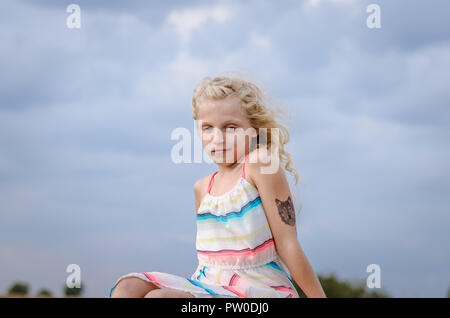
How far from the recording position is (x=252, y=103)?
327cm

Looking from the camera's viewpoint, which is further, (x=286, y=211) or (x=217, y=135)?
(x=217, y=135)

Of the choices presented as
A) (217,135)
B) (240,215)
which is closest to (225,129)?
(217,135)

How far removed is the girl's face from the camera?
3217 millimetres

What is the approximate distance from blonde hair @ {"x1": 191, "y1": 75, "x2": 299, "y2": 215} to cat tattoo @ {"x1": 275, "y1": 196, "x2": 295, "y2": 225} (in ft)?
1.58

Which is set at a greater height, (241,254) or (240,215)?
(240,215)

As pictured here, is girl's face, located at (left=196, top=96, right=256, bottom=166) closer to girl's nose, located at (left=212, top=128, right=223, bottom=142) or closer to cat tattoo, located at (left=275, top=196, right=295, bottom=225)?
girl's nose, located at (left=212, top=128, right=223, bottom=142)

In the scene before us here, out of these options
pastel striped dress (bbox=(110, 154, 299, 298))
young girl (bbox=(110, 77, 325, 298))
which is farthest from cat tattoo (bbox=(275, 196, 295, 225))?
pastel striped dress (bbox=(110, 154, 299, 298))

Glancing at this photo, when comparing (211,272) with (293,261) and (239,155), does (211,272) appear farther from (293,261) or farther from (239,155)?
(239,155)

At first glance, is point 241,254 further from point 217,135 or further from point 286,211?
point 217,135

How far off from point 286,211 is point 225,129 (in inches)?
25.3

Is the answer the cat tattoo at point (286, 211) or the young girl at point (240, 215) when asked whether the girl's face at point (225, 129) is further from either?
the cat tattoo at point (286, 211)

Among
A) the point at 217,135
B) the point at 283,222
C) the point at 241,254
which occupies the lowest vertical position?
the point at 241,254

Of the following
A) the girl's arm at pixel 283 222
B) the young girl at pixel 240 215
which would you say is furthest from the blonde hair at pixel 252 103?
the girl's arm at pixel 283 222
